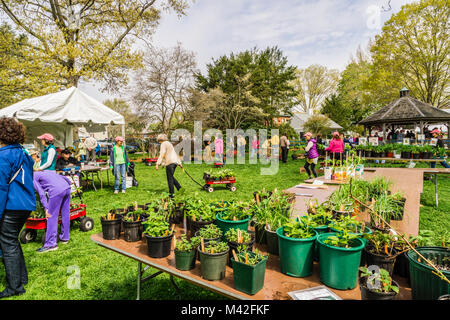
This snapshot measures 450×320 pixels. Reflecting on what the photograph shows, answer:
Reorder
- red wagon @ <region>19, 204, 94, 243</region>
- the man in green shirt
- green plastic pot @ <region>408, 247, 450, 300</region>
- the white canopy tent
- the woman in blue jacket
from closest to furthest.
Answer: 1. green plastic pot @ <region>408, 247, 450, 300</region>
2. the woman in blue jacket
3. red wagon @ <region>19, 204, 94, 243</region>
4. the white canopy tent
5. the man in green shirt

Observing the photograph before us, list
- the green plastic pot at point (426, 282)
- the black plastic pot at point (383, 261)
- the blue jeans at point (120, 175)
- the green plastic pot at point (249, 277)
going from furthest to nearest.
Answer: the blue jeans at point (120, 175) → the black plastic pot at point (383, 261) → the green plastic pot at point (249, 277) → the green plastic pot at point (426, 282)

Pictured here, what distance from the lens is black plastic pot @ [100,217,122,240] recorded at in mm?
2551

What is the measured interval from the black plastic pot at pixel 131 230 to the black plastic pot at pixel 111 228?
8 cm

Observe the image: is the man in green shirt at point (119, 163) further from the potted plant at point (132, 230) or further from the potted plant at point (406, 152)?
the potted plant at point (406, 152)

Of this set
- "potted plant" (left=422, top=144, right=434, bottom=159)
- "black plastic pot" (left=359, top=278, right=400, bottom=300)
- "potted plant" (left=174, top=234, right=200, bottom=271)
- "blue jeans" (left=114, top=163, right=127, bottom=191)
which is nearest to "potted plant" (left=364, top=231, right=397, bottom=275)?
"black plastic pot" (left=359, top=278, right=400, bottom=300)

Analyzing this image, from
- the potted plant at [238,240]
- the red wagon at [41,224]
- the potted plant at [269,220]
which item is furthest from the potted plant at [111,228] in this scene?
the red wagon at [41,224]


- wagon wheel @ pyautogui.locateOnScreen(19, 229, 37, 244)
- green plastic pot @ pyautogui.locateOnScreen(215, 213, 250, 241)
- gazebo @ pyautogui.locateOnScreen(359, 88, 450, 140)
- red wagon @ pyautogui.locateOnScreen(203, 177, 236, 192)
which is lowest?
wagon wheel @ pyautogui.locateOnScreen(19, 229, 37, 244)

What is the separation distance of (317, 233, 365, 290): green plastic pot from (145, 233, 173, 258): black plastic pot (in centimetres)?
118

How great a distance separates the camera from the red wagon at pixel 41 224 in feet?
14.6

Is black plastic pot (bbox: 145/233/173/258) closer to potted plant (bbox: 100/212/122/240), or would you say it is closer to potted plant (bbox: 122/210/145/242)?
potted plant (bbox: 122/210/145/242)

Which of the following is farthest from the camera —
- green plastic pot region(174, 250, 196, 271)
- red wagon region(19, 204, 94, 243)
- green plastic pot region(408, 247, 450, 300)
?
red wagon region(19, 204, 94, 243)
